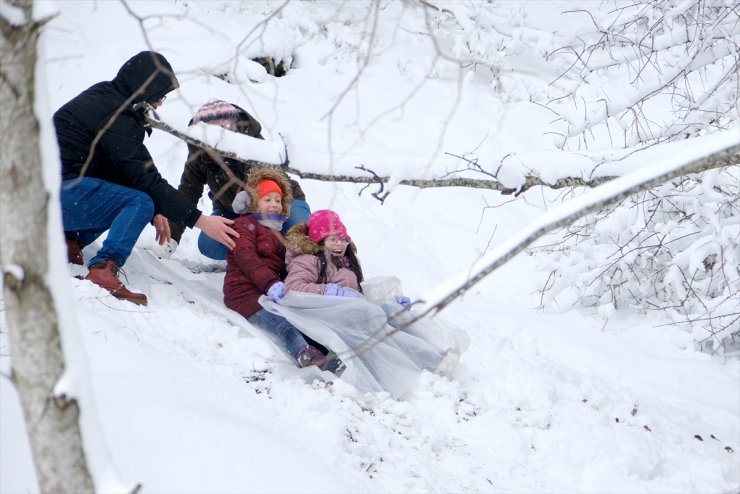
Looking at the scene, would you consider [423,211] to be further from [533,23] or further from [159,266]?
[533,23]

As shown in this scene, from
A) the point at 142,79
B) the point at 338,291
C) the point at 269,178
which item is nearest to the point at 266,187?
the point at 269,178

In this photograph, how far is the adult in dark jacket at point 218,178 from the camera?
513cm

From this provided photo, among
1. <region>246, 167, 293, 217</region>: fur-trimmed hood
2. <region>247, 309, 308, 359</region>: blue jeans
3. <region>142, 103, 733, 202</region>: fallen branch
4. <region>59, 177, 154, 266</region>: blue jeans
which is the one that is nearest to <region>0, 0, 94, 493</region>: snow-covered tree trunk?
<region>142, 103, 733, 202</region>: fallen branch

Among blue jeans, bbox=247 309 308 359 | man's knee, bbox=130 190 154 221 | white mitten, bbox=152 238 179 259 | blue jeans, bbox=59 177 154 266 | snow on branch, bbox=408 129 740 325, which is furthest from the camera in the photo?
white mitten, bbox=152 238 179 259

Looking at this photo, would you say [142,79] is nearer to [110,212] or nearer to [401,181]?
[110,212]

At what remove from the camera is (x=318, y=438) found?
11.0 ft

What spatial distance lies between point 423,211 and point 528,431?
366 cm

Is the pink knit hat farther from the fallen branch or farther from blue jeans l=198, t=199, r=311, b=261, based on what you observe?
the fallen branch

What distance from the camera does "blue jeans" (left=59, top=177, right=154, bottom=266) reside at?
429cm

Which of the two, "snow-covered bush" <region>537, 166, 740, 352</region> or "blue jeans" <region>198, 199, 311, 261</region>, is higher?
"snow-covered bush" <region>537, 166, 740, 352</region>

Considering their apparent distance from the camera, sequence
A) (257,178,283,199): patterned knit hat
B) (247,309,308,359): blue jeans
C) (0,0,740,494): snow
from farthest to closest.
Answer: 1. (257,178,283,199): patterned knit hat
2. (247,309,308,359): blue jeans
3. (0,0,740,494): snow

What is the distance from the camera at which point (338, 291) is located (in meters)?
4.48

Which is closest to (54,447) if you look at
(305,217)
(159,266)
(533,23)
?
(159,266)

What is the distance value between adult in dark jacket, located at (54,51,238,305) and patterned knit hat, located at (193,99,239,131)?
2.32ft
